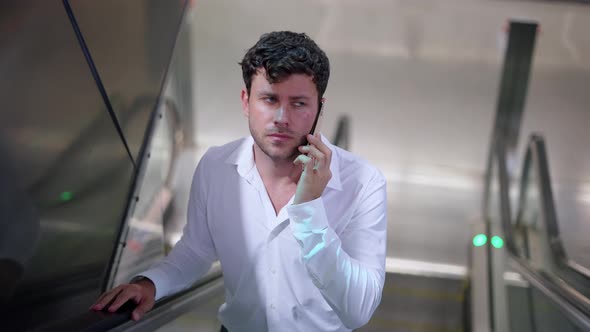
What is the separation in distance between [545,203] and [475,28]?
5.03m

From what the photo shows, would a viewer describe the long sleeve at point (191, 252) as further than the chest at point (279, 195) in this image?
Yes

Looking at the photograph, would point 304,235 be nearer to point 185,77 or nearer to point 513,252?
point 513,252

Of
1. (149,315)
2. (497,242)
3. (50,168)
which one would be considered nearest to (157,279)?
(149,315)

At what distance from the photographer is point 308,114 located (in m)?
1.68

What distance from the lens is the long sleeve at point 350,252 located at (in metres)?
1.66

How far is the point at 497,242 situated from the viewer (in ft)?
16.5

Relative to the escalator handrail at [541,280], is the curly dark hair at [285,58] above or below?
above

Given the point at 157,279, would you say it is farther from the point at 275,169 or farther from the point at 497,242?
the point at 497,242

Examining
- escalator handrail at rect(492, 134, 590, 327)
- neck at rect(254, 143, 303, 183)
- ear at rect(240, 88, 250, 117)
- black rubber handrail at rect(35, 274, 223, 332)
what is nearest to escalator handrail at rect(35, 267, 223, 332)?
black rubber handrail at rect(35, 274, 223, 332)

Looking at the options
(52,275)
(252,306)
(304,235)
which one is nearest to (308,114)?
(304,235)

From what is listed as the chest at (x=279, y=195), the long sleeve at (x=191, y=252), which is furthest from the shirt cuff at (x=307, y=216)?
the long sleeve at (x=191, y=252)

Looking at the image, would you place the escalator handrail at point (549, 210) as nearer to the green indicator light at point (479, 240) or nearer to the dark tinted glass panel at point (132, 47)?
the green indicator light at point (479, 240)

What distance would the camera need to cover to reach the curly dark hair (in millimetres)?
1642

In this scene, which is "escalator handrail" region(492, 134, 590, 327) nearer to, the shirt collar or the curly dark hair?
the shirt collar
